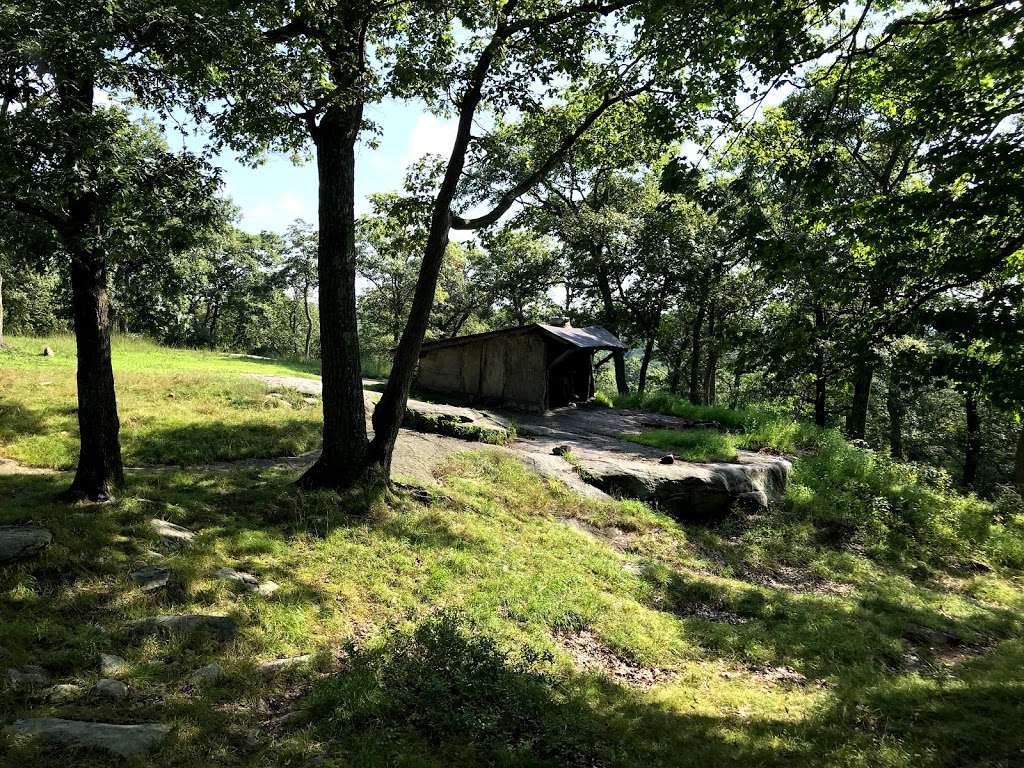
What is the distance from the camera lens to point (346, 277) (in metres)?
9.12

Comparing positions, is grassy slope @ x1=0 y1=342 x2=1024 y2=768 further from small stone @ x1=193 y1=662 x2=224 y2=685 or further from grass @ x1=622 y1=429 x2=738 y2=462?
grass @ x1=622 y1=429 x2=738 y2=462

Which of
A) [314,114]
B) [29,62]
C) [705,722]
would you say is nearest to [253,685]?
[705,722]

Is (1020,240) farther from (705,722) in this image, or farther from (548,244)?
(548,244)

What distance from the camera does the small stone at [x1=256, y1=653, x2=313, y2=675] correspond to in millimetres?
5035

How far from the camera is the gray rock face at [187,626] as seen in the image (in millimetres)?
5168

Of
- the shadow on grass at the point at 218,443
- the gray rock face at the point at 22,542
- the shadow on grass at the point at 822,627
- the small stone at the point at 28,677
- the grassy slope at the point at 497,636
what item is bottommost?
the shadow on grass at the point at 822,627

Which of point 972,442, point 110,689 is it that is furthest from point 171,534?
point 972,442

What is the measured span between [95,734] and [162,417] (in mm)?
8955

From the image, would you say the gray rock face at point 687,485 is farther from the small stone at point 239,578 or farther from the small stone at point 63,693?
the small stone at point 63,693

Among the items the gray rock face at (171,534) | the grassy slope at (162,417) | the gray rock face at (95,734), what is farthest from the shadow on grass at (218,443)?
the gray rock face at (95,734)

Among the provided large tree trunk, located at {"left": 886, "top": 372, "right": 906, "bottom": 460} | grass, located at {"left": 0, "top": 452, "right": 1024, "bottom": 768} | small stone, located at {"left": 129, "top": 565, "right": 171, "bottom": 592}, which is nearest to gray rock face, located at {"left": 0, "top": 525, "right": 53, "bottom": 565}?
grass, located at {"left": 0, "top": 452, "right": 1024, "bottom": 768}

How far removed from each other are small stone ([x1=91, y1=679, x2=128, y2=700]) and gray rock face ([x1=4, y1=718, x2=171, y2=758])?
485mm

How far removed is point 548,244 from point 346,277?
25.6m

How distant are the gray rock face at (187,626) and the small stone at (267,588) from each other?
0.63 m
